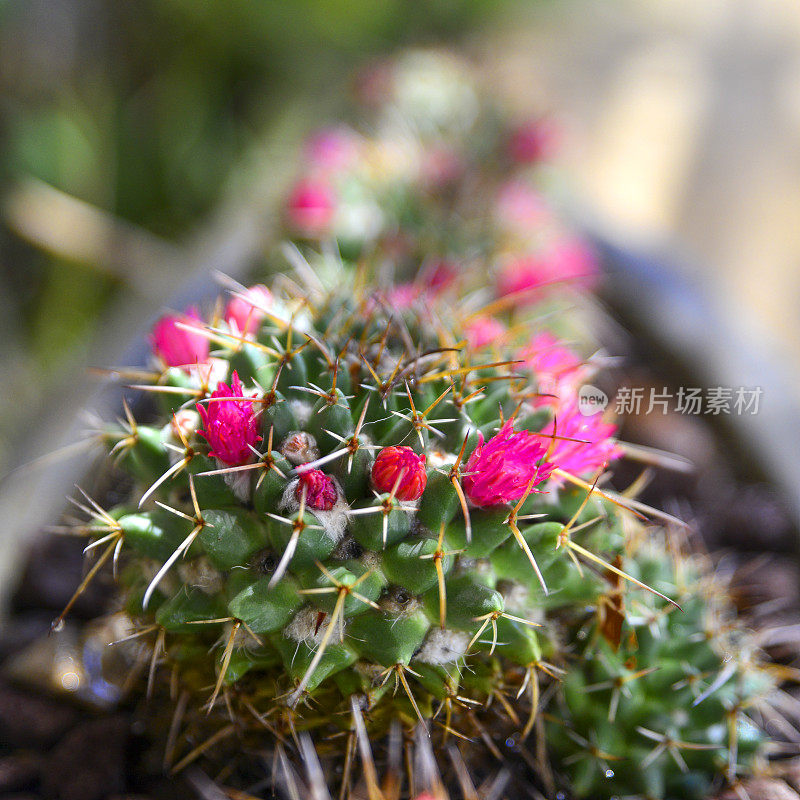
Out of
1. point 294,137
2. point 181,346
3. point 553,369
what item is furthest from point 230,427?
point 294,137

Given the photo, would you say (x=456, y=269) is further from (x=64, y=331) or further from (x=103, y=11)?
(x=103, y=11)

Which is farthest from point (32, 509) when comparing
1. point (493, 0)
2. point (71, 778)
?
point (493, 0)

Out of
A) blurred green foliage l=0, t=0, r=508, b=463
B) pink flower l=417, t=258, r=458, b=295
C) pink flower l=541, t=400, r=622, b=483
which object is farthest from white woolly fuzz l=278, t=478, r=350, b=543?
blurred green foliage l=0, t=0, r=508, b=463

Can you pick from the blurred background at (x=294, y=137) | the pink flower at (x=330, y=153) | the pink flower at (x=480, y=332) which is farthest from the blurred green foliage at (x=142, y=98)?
the pink flower at (x=480, y=332)

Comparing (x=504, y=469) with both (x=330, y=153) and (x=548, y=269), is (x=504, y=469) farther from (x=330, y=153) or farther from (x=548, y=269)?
(x=330, y=153)

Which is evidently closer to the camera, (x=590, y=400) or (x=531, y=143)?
(x=590, y=400)

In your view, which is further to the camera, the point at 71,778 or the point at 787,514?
the point at 787,514

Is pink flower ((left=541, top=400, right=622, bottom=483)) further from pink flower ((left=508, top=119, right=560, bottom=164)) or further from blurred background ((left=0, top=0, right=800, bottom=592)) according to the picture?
pink flower ((left=508, top=119, right=560, bottom=164))
